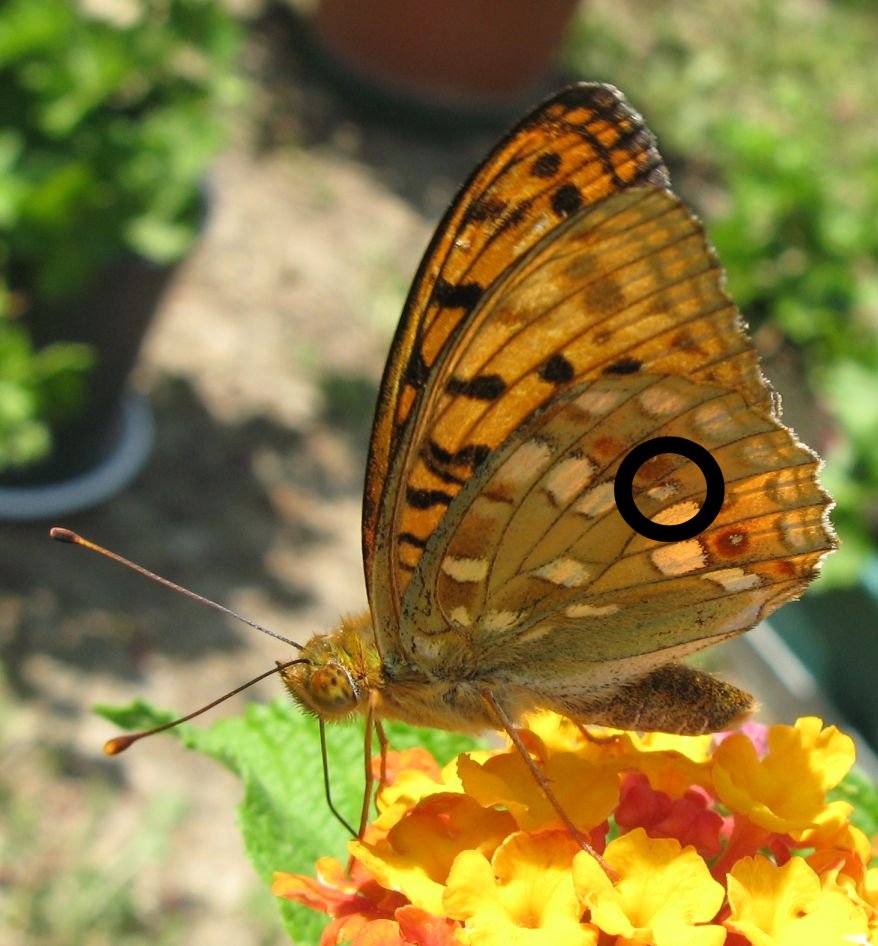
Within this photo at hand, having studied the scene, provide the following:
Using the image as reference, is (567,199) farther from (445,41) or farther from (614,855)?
(445,41)

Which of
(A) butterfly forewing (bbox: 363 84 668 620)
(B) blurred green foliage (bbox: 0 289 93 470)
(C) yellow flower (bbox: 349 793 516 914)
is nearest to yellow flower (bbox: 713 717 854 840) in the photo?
(C) yellow flower (bbox: 349 793 516 914)

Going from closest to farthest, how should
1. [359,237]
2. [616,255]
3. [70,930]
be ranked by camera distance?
[616,255]
[70,930]
[359,237]

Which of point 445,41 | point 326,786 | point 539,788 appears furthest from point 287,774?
point 445,41

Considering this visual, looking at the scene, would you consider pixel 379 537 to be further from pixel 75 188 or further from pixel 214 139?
pixel 214 139

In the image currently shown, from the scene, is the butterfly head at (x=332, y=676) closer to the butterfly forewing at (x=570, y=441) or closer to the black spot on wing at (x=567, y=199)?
the butterfly forewing at (x=570, y=441)

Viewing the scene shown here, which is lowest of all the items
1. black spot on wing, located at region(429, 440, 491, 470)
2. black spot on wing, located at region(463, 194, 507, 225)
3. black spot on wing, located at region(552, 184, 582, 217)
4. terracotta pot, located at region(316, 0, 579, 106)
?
black spot on wing, located at region(429, 440, 491, 470)

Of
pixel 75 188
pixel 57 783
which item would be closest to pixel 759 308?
pixel 75 188

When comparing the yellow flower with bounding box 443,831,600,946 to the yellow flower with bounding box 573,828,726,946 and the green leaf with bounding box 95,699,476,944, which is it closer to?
the yellow flower with bounding box 573,828,726,946
